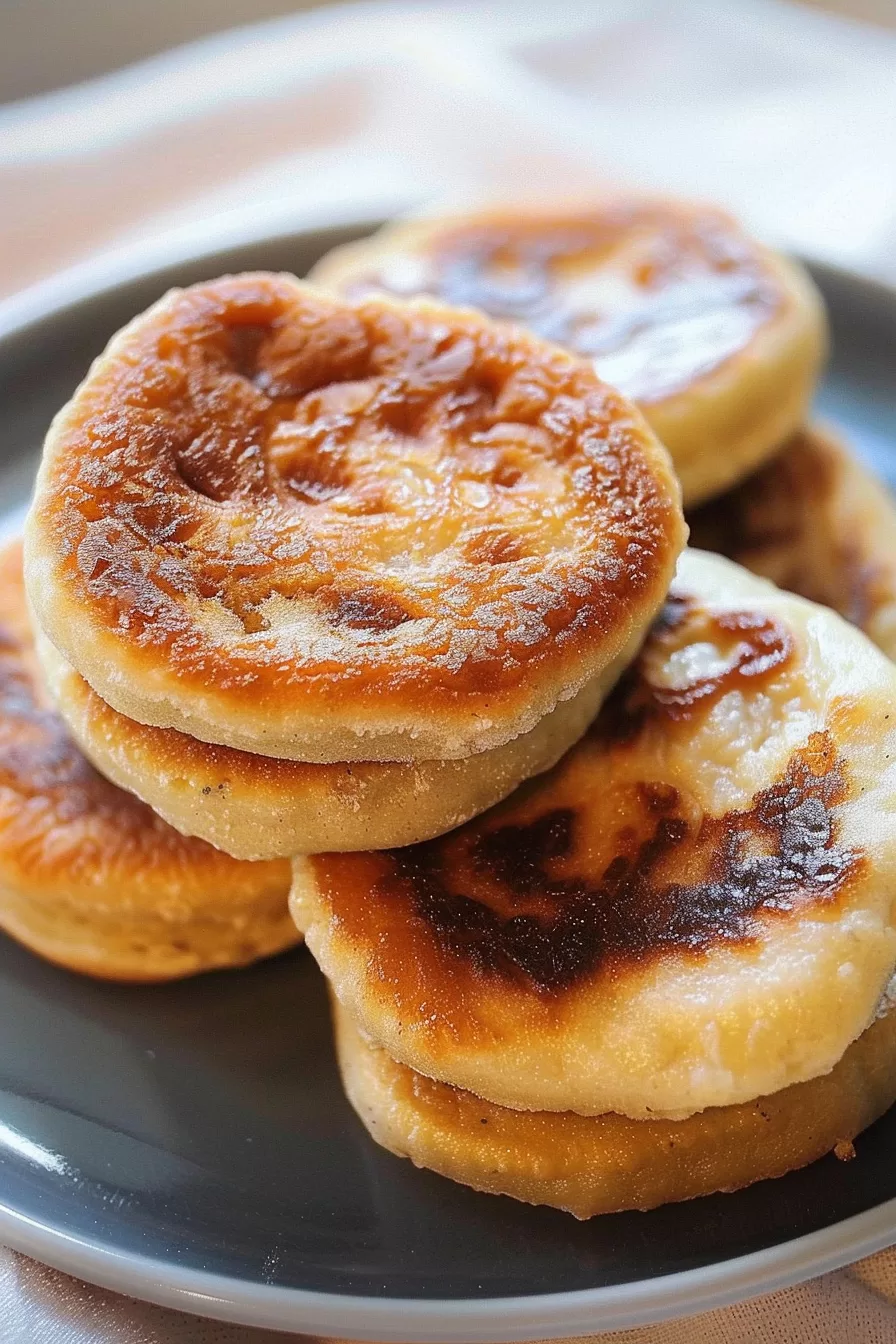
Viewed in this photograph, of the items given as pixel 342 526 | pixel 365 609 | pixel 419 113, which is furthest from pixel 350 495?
pixel 419 113

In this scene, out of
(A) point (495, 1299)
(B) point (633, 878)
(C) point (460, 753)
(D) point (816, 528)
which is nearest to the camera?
(A) point (495, 1299)

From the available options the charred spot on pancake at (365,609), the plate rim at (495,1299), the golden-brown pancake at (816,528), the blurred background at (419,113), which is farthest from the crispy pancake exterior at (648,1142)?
the blurred background at (419,113)

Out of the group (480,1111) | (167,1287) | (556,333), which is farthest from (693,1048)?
(556,333)

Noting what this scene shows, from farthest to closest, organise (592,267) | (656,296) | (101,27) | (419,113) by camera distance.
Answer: (101,27), (419,113), (592,267), (656,296)

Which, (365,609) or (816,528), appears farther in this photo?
(816,528)

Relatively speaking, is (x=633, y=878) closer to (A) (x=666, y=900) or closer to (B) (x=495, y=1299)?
(A) (x=666, y=900)

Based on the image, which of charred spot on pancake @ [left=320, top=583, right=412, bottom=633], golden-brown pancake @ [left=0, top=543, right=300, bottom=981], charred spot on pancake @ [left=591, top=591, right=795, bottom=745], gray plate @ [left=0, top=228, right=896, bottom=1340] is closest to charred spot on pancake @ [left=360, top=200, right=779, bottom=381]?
charred spot on pancake @ [left=591, top=591, right=795, bottom=745]

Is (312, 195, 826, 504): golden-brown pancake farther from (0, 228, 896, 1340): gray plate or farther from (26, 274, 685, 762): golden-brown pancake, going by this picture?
(0, 228, 896, 1340): gray plate
